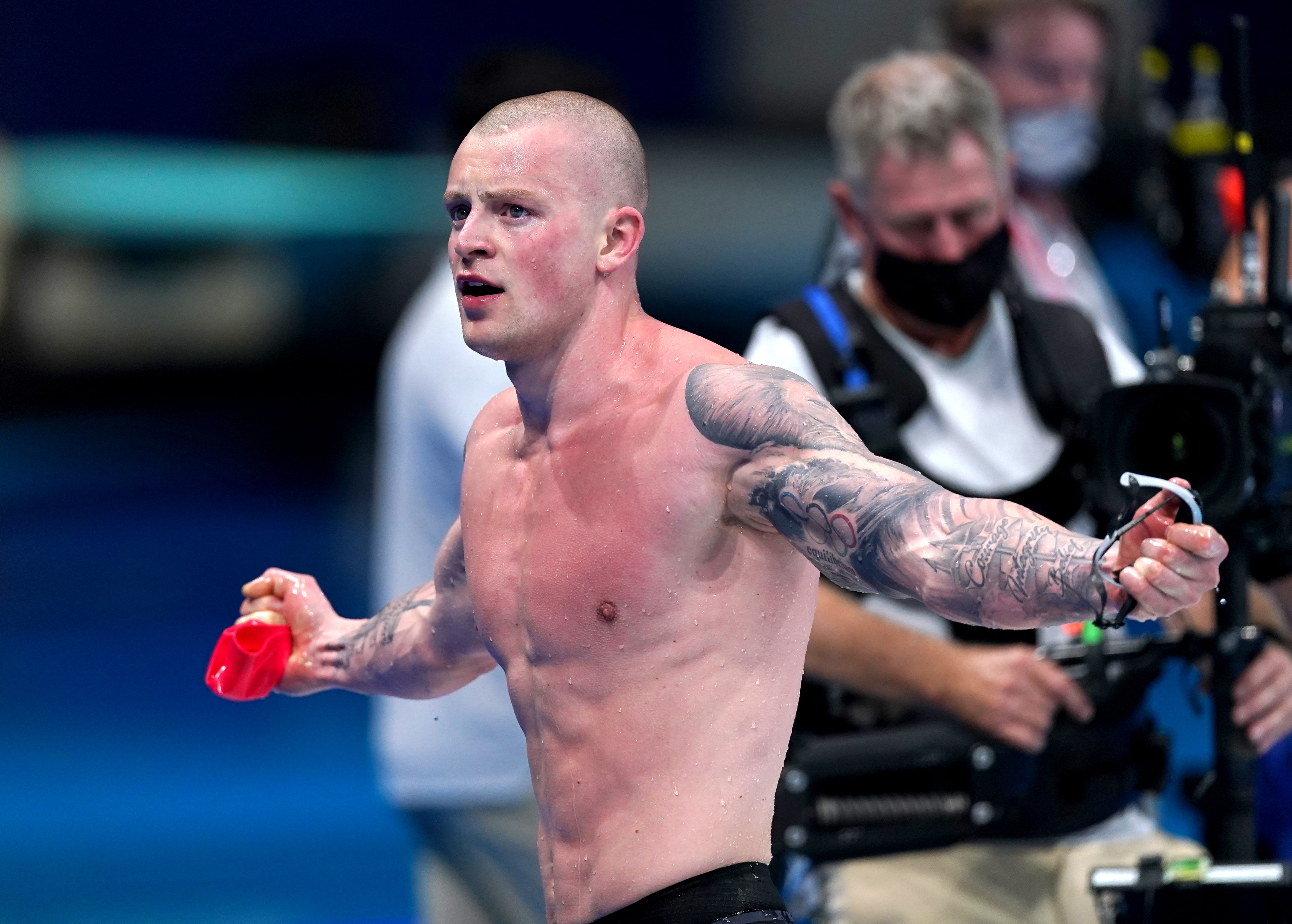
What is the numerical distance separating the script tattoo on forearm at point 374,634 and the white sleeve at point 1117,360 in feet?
4.96

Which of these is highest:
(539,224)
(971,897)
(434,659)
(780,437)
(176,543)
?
(539,224)

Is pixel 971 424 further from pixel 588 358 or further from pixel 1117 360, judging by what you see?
pixel 588 358

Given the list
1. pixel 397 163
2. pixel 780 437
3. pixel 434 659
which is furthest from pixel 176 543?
pixel 780 437

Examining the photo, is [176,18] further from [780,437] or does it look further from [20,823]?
[780,437]

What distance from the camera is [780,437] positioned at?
2.00 m

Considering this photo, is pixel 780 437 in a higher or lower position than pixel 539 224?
lower

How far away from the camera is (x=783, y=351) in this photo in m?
3.28

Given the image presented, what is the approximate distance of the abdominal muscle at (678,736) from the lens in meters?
2.11

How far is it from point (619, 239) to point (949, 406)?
1277 millimetres

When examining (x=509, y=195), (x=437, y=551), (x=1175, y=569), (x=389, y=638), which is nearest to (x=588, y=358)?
(x=509, y=195)

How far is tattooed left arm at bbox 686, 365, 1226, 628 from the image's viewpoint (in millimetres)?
1693

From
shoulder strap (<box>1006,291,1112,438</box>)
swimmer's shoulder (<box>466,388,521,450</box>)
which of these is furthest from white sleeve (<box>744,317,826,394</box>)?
swimmer's shoulder (<box>466,388,521,450</box>)

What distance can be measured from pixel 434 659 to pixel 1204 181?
7.96 feet

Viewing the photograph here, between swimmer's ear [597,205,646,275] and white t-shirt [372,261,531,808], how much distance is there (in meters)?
0.93
